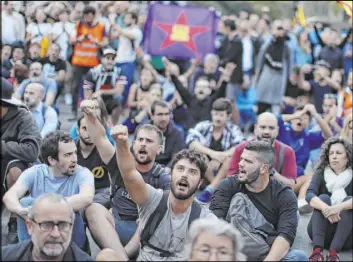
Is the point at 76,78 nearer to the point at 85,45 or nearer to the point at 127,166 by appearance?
the point at 85,45

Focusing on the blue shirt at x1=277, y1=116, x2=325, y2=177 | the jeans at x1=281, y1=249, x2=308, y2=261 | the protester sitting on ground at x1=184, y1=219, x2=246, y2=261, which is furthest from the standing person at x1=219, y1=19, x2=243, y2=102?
the protester sitting on ground at x1=184, y1=219, x2=246, y2=261

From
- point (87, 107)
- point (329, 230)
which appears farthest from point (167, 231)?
point (329, 230)

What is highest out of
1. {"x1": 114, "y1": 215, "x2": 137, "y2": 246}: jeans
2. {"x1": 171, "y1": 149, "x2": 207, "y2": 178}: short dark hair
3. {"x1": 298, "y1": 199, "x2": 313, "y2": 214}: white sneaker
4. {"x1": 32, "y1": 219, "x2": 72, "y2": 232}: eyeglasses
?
{"x1": 171, "y1": 149, "x2": 207, "y2": 178}: short dark hair

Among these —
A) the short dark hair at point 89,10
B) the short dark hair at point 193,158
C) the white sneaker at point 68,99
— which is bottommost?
the white sneaker at point 68,99

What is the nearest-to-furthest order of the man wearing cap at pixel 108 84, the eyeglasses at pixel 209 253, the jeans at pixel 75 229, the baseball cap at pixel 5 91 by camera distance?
the eyeglasses at pixel 209 253 → the baseball cap at pixel 5 91 → the jeans at pixel 75 229 → the man wearing cap at pixel 108 84

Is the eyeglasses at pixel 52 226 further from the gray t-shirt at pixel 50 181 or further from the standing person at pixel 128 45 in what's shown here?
the standing person at pixel 128 45

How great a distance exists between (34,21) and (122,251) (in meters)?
9.68

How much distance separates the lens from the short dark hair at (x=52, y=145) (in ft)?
21.2

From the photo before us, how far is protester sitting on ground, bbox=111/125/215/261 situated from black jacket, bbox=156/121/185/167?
3466 millimetres

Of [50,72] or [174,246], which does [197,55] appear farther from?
[174,246]

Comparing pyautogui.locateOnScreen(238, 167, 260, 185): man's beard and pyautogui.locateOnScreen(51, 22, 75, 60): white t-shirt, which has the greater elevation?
pyautogui.locateOnScreen(51, 22, 75, 60): white t-shirt

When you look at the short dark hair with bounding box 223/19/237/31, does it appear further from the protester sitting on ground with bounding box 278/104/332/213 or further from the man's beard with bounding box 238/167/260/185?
the man's beard with bounding box 238/167/260/185

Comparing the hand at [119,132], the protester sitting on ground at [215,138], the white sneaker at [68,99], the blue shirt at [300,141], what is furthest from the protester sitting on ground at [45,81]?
the hand at [119,132]

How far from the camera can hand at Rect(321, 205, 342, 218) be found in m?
7.64
